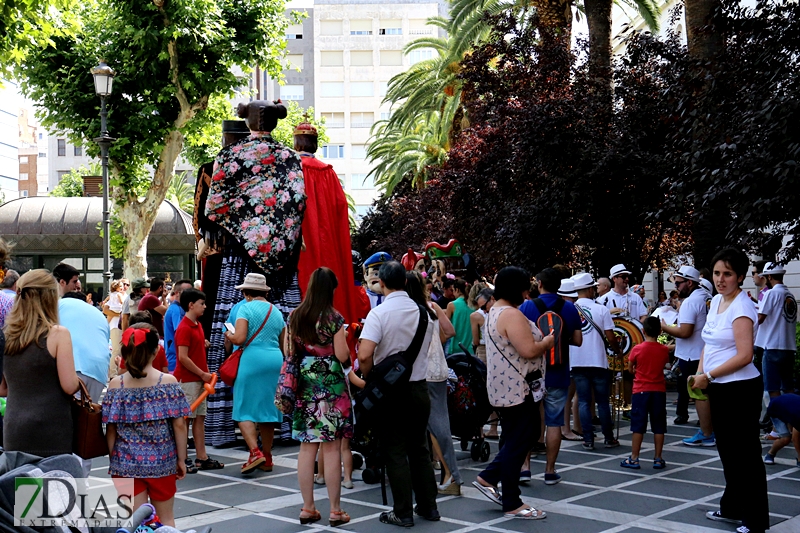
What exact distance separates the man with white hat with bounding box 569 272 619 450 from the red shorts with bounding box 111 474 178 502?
5232 mm

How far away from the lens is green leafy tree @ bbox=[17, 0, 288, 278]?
1986cm

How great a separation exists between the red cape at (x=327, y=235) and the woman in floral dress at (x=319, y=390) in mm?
3109

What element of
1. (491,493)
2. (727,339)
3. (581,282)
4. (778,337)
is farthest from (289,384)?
(778,337)

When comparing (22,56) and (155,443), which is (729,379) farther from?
(22,56)

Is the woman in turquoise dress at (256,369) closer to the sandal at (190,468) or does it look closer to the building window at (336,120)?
the sandal at (190,468)

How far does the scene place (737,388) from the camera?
606 centimetres

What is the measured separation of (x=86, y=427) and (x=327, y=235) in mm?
4891

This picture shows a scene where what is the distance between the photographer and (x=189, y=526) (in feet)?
21.0

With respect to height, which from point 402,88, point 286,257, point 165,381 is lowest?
point 165,381

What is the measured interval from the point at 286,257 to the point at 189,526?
3645 mm

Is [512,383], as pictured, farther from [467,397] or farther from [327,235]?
[327,235]

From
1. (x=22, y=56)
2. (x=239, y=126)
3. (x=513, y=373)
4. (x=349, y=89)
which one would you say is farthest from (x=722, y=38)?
(x=349, y=89)

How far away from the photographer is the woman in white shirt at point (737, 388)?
5.98m

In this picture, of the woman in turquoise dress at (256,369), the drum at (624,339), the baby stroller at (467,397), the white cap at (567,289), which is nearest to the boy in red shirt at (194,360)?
the woman in turquoise dress at (256,369)
